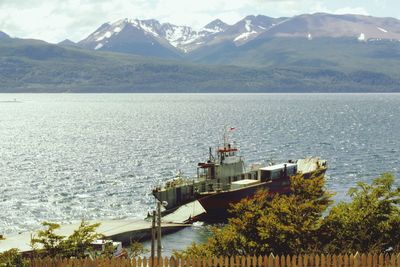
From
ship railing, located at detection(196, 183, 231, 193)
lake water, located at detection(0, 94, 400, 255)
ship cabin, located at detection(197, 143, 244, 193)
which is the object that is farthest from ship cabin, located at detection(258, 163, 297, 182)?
lake water, located at detection(0, 94, 400, 255)

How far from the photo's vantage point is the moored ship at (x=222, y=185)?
247 ft

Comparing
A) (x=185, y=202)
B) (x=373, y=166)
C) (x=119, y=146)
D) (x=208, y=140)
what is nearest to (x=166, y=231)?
(x=185, y=202)

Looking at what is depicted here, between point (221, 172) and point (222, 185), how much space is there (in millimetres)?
2082

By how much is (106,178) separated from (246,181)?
36.1 m

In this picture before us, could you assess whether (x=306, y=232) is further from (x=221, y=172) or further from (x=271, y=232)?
(x=221, y=172)

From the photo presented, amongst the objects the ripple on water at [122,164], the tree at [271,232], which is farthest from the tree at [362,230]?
the ripple on water at [122,164]

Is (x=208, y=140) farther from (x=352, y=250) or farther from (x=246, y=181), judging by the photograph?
(x=352, y=250)

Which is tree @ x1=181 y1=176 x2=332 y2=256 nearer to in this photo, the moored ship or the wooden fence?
the wooden fence

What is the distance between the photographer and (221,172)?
81.4m

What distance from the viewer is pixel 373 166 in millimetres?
120500

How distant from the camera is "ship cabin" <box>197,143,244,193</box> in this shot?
80.4 m

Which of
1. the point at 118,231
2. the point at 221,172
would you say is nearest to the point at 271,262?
the point at 118,231

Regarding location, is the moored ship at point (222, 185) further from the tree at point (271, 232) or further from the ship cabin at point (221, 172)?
the tree at point (271, 232)

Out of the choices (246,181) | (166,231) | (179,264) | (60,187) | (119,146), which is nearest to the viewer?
(179,264)
